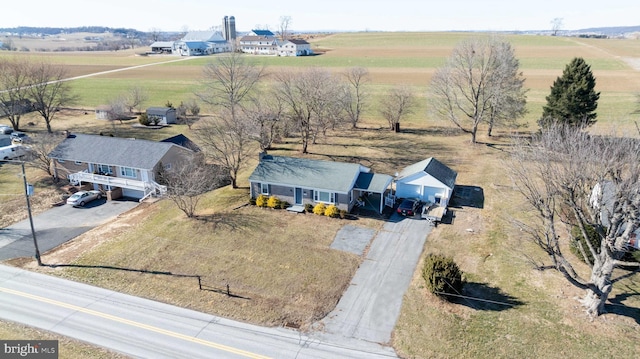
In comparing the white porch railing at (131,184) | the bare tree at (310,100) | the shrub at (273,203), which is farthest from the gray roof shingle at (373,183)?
→ the white porch railing at (131,184)

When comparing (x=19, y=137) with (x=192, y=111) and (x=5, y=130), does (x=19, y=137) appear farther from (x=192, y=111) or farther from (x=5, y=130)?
(x=192, y=111)

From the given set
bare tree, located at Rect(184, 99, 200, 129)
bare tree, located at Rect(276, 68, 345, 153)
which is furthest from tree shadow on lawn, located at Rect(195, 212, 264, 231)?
bare tree, located at Rect(184, 99, 200, 129)

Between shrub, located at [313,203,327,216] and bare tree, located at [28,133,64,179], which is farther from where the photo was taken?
bare tree, located at [28,133,64,179]

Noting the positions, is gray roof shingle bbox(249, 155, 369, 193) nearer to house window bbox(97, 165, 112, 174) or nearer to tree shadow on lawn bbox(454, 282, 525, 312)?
tree shadow on lawn bbox(454, 282, 525, 312)

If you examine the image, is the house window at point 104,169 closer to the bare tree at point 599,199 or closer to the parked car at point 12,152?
the parked car at point 12,152

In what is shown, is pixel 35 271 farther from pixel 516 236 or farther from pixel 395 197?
pixel 516 236

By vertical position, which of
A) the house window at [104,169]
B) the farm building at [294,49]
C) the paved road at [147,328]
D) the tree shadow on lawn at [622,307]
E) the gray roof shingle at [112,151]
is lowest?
the paved road at [147,328]

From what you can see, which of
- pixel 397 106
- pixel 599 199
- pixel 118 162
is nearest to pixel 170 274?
pixel 118 162
